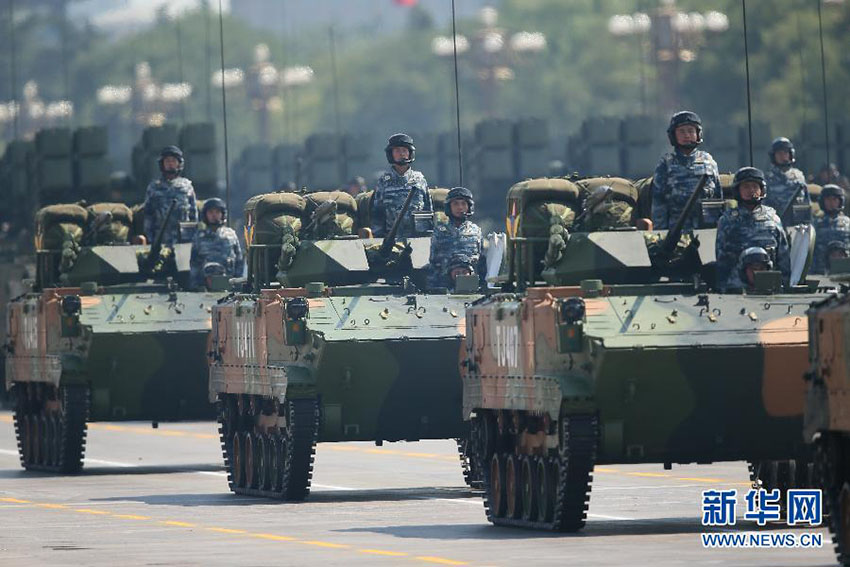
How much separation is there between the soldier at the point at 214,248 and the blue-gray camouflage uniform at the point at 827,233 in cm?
848

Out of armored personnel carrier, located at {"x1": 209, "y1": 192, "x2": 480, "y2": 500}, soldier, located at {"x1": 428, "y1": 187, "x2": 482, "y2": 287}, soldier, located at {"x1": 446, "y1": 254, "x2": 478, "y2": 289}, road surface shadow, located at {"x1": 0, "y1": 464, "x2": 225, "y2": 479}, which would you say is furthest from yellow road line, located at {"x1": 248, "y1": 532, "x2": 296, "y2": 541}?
road surface shadow, located at {"x1": 0, "y1": 464, "x2": 225, "y2": 479}

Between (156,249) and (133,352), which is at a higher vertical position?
(156,249)

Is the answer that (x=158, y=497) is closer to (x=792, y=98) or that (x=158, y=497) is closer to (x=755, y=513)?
(x=755, y=513)

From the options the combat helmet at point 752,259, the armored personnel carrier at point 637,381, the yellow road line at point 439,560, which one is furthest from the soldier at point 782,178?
the yellow road line at point 439,560

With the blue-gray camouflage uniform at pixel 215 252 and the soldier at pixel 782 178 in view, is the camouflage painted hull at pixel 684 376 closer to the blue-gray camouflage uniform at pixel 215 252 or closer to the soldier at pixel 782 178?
the blue-gray camouflage uniform at pixel 215 252

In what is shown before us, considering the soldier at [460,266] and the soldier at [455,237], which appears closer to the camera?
the soldier at [455,237]

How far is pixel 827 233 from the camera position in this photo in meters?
39.4

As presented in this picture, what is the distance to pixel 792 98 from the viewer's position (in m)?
94.8

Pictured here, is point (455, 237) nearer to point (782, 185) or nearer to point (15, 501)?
point (15, 501)

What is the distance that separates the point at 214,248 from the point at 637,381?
12740 mm

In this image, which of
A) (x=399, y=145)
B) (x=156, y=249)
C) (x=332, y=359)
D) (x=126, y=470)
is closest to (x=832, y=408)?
(x=332, y=359)

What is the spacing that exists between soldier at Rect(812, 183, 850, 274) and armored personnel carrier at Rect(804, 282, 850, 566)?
1900 cm

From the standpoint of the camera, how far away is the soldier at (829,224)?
39.2 m

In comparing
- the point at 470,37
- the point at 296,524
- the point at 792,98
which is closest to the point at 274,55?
the point at 470,37
